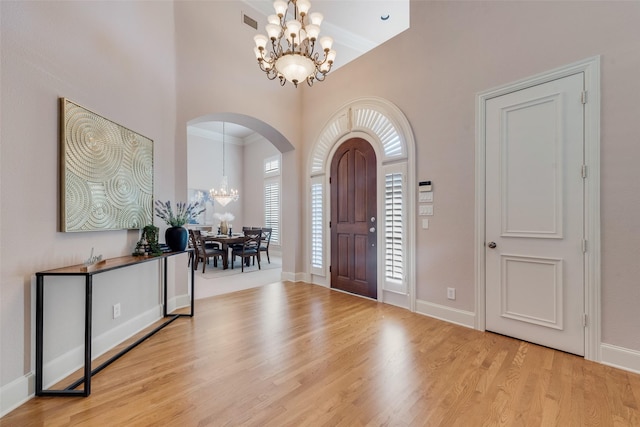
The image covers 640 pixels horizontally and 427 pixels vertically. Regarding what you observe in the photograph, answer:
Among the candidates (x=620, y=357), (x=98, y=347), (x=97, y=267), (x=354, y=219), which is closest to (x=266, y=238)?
(x=354, y=219)

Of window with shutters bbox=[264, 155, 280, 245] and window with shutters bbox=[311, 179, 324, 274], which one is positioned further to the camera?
window with shutters bbox=[264, 155, 280, 245]

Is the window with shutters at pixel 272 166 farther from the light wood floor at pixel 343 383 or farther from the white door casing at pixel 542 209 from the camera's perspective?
the white door casing at pixel 542 209

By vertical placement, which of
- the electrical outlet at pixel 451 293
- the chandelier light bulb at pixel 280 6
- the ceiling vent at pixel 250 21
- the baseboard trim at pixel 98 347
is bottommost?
the baseboard trim at pixel 98 347

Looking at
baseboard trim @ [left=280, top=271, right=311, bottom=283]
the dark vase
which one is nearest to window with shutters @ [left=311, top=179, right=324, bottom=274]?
baseboard trim @ [left=280, top=271, right=311, bottom=283]

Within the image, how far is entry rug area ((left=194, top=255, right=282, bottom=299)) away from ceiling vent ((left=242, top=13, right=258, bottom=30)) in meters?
4.46

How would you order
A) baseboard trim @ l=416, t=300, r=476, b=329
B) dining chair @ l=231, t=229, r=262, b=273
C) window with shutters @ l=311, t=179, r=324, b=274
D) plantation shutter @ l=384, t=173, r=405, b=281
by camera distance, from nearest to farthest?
baseboard trim @ l=416, t=300, r=476, b=329
plantation shutter @ l=384, t=173, r=405, b=281
window with shutters @ l=311, t=179, r=324, b=274
dining chair @ l=231, t=229, r=262, b=273

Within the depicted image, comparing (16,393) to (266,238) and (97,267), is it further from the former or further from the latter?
(266,238)

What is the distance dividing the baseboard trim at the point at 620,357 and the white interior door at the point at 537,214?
0.48 ft

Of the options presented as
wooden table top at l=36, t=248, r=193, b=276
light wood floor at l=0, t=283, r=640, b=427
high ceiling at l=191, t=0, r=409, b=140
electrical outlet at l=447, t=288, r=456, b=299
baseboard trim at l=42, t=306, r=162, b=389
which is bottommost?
light wood floor at l=0, t=283, r=640, b=427

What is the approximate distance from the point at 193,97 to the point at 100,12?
1.44 metres

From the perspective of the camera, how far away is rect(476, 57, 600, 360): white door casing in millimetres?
2416

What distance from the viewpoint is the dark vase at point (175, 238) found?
124 inches

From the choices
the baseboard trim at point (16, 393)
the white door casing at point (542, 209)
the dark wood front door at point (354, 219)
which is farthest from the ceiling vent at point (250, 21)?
the baseboard trim at point (16, 393)

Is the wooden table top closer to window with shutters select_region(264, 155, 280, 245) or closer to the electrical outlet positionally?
the electrical outlet
